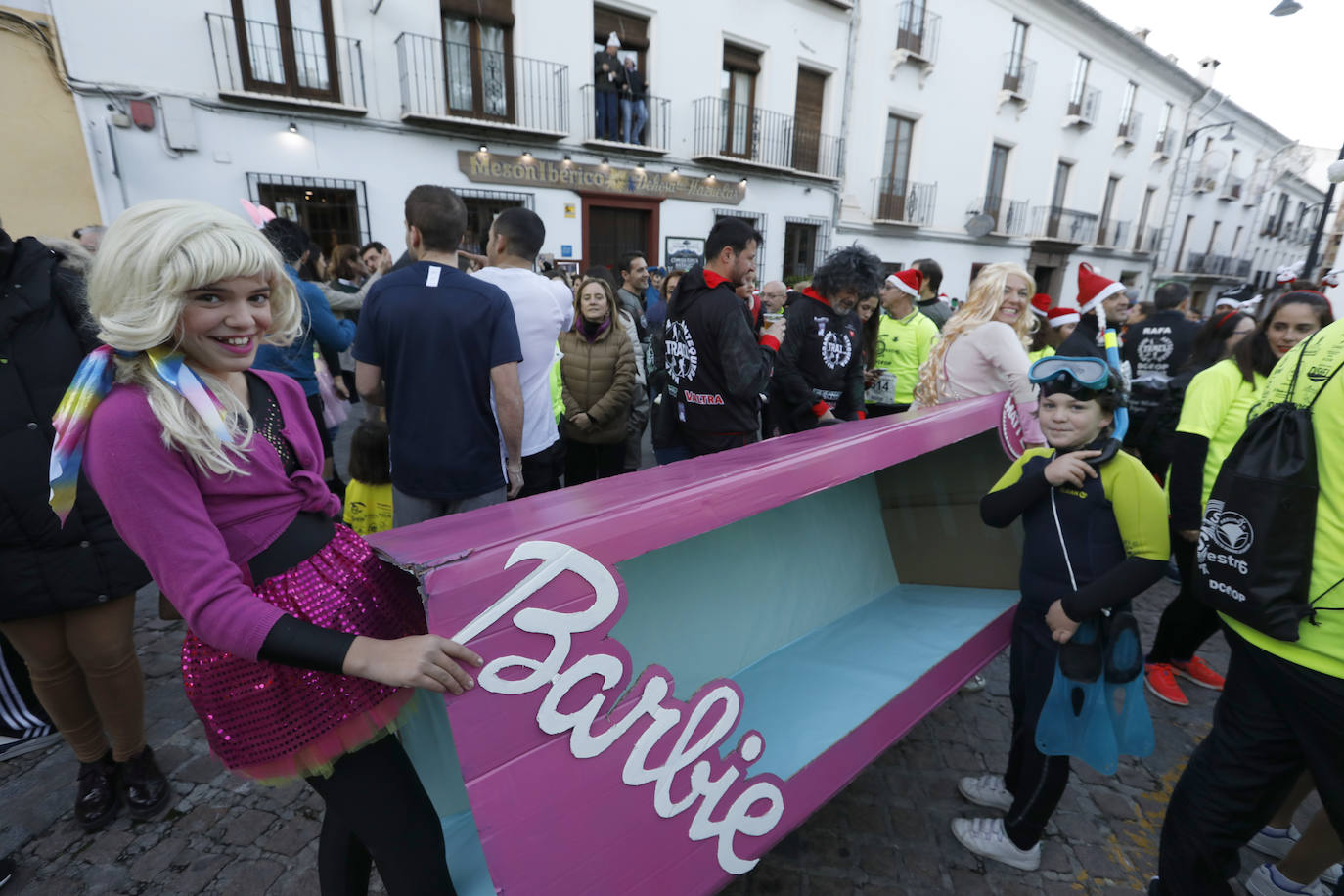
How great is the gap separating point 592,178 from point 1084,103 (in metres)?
17.7

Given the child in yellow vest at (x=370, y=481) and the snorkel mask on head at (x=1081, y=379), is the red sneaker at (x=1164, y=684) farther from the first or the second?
the child in yellow vest at (x=370, y=481)

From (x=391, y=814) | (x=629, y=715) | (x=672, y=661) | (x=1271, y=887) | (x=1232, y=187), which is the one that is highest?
(x=1232, y=187)

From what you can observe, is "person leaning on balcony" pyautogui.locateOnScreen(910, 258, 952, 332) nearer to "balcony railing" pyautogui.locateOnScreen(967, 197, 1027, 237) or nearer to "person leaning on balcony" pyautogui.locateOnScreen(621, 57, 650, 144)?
"person leaning on balcony" pyautogui.locateOnScreen(621, 57, 650, 144)

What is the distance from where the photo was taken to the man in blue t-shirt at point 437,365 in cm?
231

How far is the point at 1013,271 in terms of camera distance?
306 centimetres

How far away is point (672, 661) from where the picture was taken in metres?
1.91

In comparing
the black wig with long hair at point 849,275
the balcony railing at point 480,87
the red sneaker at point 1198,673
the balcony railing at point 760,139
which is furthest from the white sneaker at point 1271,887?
the balcony railing at point 760,139

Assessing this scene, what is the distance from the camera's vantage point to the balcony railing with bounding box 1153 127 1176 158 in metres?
22.9

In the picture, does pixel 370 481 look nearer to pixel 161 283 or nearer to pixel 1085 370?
pixel 161 283

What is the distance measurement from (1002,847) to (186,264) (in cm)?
260

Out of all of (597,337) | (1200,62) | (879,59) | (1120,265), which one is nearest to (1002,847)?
(597,337)

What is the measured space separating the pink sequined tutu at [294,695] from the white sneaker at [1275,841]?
2769 millimetres

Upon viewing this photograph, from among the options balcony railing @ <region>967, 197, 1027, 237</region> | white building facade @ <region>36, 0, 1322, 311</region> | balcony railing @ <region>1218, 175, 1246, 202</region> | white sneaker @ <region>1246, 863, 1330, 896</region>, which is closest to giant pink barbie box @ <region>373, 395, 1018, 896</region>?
white sneaker @ <region>1246, 863, 1330, 896</region>

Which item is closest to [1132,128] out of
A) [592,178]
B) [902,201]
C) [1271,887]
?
[902,201]
